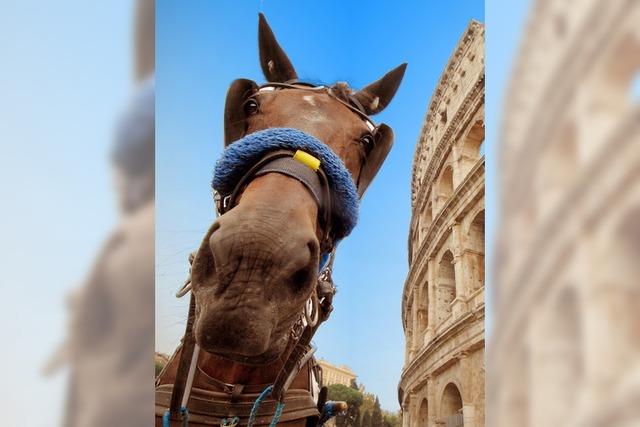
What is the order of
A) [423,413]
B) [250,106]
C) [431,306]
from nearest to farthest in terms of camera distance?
[250,106], [431,306], [423,413]

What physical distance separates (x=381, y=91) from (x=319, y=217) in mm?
646

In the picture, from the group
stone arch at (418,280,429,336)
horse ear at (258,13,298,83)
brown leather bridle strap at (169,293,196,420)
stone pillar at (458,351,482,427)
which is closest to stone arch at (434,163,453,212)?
stone arch at (418,280,429,336)

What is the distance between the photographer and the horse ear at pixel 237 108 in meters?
1.64

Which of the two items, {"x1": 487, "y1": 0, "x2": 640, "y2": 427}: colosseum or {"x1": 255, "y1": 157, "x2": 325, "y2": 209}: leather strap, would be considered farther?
{"x1": 255, "y1": 157, "x2": 325, "y2": 209}: leather strap

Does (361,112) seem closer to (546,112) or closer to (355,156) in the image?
(355,156)

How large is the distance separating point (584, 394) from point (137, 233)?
4.24 ft

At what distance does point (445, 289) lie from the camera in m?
2.15

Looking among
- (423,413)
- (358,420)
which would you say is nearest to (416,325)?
(423,413)

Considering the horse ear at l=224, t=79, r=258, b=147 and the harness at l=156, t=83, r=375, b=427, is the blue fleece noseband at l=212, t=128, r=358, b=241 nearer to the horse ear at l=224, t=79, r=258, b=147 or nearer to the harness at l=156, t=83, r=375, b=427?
the harness at l=156, t=83, r=375, b=427

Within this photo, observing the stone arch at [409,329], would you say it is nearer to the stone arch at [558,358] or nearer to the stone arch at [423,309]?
the stone arch at [423,309]

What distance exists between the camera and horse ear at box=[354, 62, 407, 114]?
1803 millimetres

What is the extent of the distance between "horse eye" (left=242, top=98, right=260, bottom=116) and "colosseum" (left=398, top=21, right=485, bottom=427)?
33.0 inches

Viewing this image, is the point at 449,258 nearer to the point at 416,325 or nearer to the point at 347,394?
the point at 416,325

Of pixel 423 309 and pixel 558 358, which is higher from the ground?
pixel 423 309
